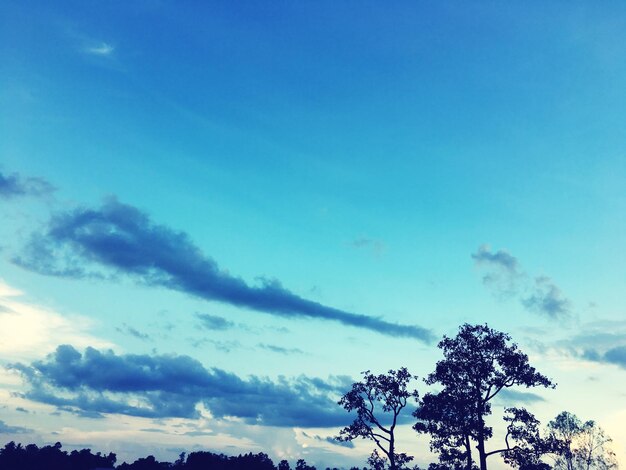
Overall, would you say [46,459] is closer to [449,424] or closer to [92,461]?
[92,461]

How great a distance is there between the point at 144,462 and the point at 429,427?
549ft

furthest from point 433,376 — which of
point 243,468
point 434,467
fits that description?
point 243,468

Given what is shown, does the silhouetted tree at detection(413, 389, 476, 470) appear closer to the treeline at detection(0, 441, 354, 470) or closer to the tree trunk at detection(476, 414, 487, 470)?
the tree trunk at detection(476, 414, 487, 470)

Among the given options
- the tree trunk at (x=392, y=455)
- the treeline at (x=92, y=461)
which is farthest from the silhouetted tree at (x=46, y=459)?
the tree trunk at (x=392, y=455)

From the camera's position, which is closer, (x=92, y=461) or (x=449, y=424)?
(x=449, y=424)

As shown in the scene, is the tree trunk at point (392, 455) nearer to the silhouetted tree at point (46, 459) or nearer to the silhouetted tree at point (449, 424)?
the silhouetted tree at point (449, 424)

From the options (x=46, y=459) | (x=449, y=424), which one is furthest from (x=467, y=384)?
(x=46, y=459)

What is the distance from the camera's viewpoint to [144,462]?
183750 mm

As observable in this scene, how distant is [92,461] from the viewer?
186875 mm

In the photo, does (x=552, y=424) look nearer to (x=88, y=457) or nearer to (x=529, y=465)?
(x=529, y=465)

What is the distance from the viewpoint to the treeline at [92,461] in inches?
6654

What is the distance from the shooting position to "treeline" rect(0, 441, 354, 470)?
169 m

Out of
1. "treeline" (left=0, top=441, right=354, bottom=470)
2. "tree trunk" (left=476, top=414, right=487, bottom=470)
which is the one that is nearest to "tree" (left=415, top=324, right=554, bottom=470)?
"tree trunk" (left=476, top=414, right=487, bottom=470)

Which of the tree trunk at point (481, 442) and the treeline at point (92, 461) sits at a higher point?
the tree trunk at point (481, 442)
